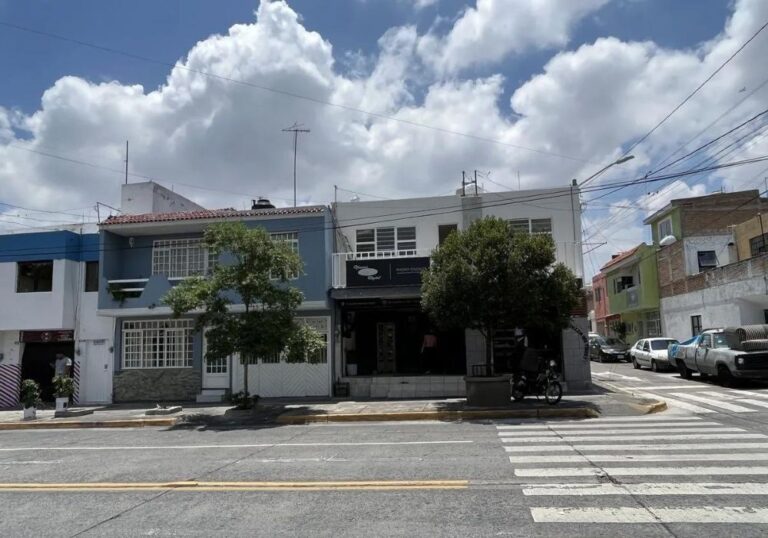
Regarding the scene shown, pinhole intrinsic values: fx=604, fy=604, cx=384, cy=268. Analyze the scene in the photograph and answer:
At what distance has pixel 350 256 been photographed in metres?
21.0

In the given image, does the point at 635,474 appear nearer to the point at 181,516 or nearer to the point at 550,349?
the point at 181,516

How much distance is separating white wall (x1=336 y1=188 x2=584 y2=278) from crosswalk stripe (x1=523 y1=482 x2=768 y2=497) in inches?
528

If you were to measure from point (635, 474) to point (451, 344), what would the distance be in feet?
51.1

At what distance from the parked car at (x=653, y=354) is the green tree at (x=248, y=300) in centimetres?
1690

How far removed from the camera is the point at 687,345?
22.2 metres

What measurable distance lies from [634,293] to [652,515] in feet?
120

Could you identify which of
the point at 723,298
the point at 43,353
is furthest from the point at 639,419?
the point at 43,353

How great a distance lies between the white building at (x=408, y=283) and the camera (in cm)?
1970

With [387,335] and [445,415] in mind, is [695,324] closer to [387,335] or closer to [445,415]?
[387,335]

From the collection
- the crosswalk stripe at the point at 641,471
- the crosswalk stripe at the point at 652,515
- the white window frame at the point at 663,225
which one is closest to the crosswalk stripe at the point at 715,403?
the crosswalk stripe at the point at 641,471

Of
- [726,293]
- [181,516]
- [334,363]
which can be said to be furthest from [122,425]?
[726,293]

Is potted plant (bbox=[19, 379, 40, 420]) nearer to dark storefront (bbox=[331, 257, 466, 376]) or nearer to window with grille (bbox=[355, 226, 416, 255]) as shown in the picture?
dark storefront (bbox=[331, 257, 466, 376])

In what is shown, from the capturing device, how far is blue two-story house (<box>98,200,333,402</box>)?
20.3 metres

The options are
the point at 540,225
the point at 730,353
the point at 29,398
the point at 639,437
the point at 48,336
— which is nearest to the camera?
the point at 639,437
